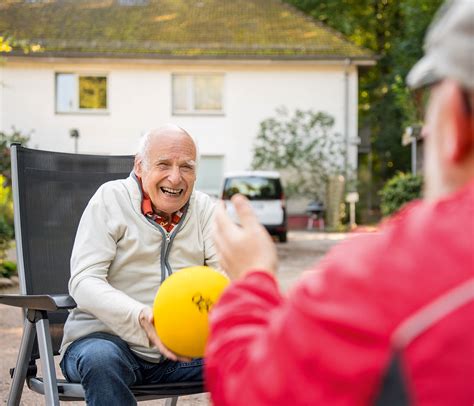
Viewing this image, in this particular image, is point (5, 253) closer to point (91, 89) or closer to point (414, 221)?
point (414, 221)

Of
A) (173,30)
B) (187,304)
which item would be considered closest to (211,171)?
(173,30)

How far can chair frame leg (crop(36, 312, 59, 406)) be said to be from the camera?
2.81 metres

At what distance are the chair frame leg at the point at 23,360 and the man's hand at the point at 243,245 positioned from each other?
1727 mm

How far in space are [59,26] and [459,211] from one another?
1025 inches

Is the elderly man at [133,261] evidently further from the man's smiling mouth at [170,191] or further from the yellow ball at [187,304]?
the yellow ball at [187,304]

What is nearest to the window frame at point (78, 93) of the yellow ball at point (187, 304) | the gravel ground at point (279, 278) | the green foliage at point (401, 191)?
the gravel ground at point (279, 278)

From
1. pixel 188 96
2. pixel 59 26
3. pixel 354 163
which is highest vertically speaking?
pixel 59 26

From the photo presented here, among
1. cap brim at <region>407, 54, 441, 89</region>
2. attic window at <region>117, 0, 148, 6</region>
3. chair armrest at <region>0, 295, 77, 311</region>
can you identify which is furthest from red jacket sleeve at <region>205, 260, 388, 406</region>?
attic window at <region>117, 0, 148, 6</region>

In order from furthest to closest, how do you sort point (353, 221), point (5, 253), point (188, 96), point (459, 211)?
1. point (188, 96)
2. point (353, 221)
3. point (5, 253)
4. point (459, 211)

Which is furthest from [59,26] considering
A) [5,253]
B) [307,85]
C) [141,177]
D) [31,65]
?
[141,177]

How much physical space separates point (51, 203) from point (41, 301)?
87 cm

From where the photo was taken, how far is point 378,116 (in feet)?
101

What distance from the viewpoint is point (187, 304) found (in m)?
2.04

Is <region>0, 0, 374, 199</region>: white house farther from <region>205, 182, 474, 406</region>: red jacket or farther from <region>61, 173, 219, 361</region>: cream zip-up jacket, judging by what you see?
<region>205, 182, 474, 406</region>: red jacket
